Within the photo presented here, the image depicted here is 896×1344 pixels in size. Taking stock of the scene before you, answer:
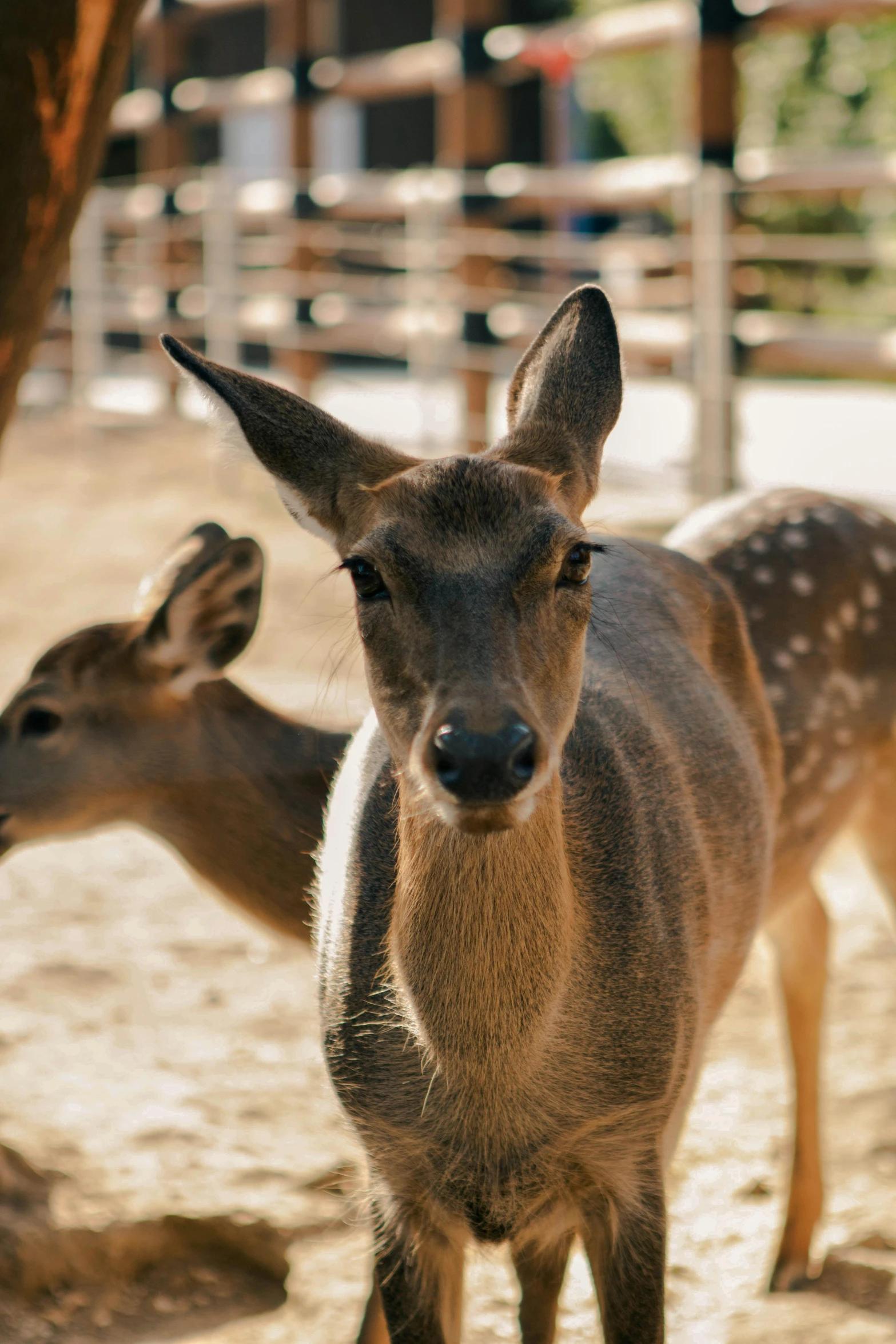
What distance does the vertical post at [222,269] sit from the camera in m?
11.3

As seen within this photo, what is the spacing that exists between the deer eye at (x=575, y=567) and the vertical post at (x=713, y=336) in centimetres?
514

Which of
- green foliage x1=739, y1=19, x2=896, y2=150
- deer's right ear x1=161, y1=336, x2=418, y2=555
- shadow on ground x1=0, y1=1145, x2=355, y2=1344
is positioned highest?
green foliage x1=739, y1=19, x2=896, y2=150

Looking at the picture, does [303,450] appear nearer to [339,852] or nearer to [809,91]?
[339,852]

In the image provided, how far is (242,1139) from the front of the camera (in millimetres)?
3369

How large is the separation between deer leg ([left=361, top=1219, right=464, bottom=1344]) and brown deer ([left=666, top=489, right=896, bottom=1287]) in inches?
41.8

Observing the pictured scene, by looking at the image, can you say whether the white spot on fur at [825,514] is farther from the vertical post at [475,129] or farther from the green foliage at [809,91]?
the green foliage at [809,91]

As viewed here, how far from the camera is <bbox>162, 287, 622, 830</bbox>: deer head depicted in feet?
6.03

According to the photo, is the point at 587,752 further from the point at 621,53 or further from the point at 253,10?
the point at 253,10

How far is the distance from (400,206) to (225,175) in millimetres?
1883

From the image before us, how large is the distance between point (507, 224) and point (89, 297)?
5.25 m

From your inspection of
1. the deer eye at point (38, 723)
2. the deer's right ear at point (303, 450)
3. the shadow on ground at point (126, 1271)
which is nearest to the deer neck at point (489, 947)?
the deer's right ear at point (303, 450)

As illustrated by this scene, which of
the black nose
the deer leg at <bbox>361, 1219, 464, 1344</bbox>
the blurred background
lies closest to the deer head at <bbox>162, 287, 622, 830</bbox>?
the black nose

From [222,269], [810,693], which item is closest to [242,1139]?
[810,693]

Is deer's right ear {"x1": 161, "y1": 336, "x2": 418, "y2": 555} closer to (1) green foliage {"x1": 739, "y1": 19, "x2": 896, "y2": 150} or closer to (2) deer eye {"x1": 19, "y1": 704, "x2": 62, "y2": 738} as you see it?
(2) deer eye {"x1": 19, "y1": 704, "x2": 62, "y2": 738}
